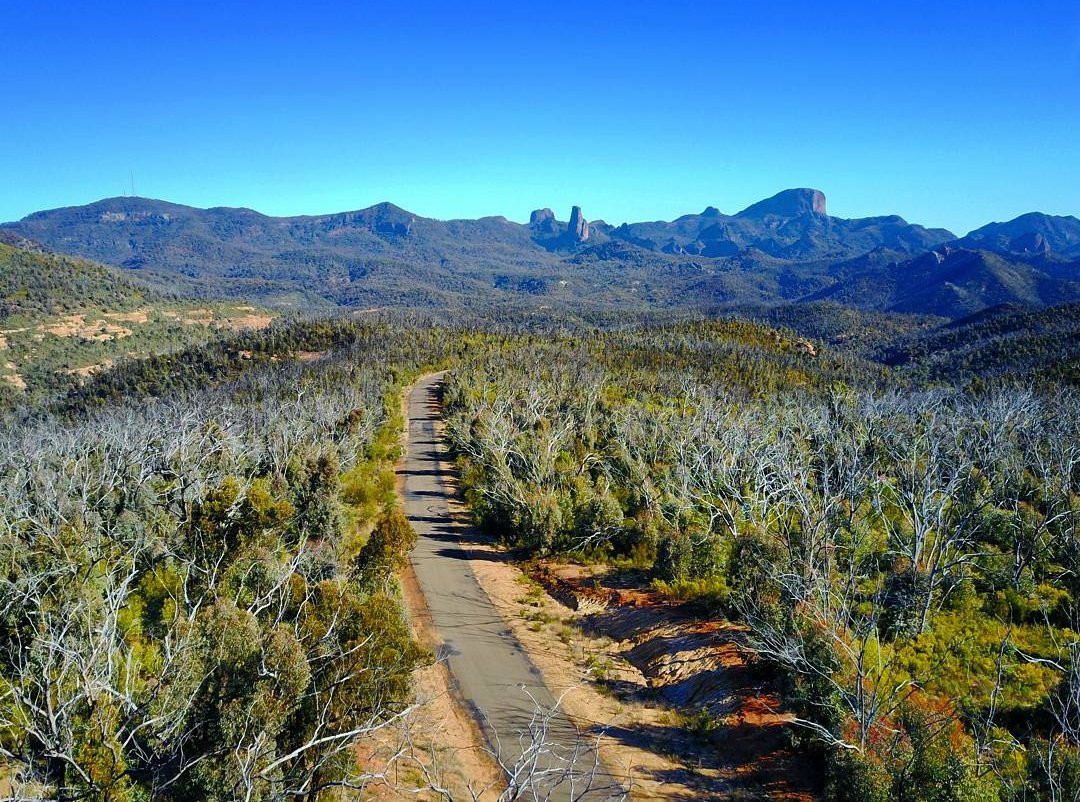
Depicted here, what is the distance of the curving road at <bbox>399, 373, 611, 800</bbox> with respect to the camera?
1962 centimetres

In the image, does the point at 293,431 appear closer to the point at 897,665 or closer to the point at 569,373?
the point at 897,665

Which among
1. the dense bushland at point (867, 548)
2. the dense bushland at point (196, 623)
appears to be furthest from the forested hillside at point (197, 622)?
the dense bushland at point (867, 548)

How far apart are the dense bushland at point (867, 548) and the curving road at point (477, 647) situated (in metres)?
4.09

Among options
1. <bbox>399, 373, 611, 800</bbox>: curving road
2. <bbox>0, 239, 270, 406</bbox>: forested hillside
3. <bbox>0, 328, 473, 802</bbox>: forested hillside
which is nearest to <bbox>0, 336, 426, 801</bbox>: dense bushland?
<bbox>0, 328, 473, 802</bbox>: forested hillside

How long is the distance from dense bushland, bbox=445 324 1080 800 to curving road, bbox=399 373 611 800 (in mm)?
4091

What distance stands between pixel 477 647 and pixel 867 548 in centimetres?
2196

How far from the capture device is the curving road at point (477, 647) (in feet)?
64.4

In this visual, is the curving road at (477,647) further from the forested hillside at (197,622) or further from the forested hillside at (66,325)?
the forested hillside at (66,325)

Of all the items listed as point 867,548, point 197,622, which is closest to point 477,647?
point 197,622

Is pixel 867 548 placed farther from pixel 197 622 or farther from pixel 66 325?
pixel 66 325

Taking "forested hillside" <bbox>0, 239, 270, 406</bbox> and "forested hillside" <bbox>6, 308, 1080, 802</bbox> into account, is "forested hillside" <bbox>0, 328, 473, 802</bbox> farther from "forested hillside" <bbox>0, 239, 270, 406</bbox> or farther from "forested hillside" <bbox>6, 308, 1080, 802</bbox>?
"forested hillside" <bbox>0, 239, 270, 406</bbox>

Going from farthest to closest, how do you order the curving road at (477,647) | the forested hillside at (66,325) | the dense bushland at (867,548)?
1. the forested hillside at (66,325)
2. the curving road at (477,647)
3. the dense bushland at (867,548)

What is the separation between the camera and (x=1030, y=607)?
94.6 feet

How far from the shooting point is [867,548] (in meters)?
32.6
